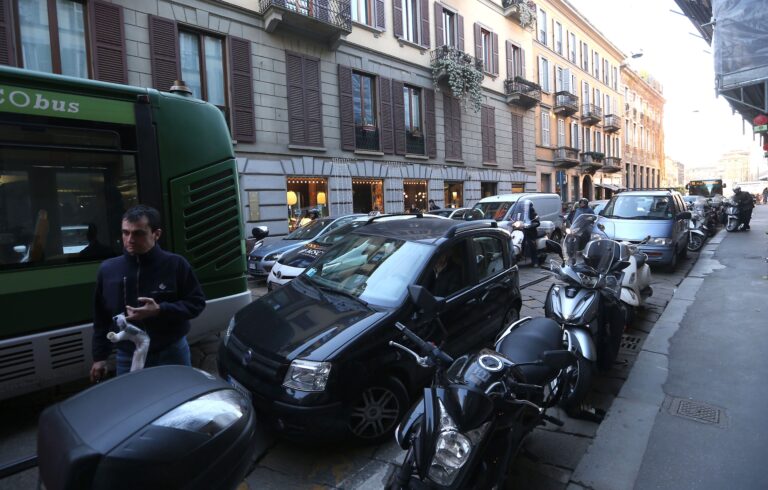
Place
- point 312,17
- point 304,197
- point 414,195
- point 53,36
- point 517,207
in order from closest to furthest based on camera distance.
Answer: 1. point 53,36
2. point 517,207
3. point 312,17
4. point 304,197
5. point 414,195

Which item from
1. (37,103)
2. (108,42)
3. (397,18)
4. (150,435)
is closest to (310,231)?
(37,103)

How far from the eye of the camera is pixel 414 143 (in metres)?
18.6

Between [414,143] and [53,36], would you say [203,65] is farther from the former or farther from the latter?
[414,143]

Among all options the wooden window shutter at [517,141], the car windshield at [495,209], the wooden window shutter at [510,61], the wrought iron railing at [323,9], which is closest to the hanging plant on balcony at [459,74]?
the wooden window shutter at [510,61]

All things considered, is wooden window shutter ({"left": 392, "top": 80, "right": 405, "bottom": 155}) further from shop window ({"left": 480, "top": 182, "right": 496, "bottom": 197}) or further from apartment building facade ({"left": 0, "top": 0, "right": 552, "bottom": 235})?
shop window ({"left": 480, "top": 182, "right": 496, "bottom": 197})

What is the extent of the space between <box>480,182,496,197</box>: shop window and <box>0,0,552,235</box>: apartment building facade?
3.2 inches

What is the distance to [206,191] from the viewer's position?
4.25 m

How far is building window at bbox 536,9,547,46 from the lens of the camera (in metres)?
27.5

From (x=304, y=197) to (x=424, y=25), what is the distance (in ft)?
32.8

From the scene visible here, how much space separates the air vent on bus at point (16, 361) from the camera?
3043 mm

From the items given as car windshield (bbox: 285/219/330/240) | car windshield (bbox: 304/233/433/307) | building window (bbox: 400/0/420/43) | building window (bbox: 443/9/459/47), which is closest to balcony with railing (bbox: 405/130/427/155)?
building window (bbox: 400/0/420/43)

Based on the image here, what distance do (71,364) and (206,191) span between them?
74.4 inches

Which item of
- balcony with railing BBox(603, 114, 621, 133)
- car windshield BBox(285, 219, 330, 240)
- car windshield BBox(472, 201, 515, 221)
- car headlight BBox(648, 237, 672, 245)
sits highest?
balcony with railing BBox(603, 114, 621, 133)

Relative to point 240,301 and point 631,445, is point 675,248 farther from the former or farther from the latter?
point 240,301
